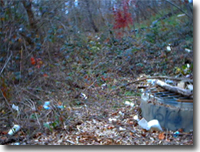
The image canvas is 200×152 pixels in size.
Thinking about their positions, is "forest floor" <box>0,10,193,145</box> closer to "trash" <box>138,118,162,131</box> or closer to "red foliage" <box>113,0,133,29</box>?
"trash" <box>138,118,162,131</box>

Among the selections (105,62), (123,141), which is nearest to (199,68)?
(123,141)

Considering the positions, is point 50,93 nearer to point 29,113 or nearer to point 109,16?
point 29,113

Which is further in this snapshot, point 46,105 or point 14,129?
point 46,105

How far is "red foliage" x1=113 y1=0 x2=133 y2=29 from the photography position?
265 inches

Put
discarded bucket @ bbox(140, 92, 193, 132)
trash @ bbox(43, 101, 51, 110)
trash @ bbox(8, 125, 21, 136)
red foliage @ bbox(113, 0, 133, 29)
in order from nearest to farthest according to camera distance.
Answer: discarded bucket @ bbox(140, 92, 193, 132), trash @ bbox(8, 125, 21, 136), trash @ bbox(43, 101, 51, 110), red foliage @ bbox(113, 0, 133, 29)

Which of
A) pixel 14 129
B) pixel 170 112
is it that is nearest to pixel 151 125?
pixel 170 112

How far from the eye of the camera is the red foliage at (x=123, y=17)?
6.73 metres

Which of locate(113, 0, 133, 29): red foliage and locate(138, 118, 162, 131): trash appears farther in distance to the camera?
locate(113, 0, 133, 29): red foliage

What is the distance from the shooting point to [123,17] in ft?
22.8

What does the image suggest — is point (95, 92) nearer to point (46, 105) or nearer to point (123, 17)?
point (46, 105)

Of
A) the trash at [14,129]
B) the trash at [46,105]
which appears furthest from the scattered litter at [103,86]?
the trash at [14,129]

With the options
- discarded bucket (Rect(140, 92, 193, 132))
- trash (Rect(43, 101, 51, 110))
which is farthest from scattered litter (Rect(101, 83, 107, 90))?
discarded bucket (Rect(140, 92, 193, 132))

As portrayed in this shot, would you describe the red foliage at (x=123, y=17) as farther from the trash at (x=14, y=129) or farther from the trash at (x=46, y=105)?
the trash at (x=14, y=129)

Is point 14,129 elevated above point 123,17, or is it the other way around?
Result: point 123,17
